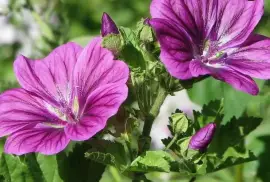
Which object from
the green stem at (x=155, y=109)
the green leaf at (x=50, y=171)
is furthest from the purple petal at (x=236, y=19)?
the green leaf at (x=50, y=171)

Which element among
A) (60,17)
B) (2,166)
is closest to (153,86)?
(2,166)

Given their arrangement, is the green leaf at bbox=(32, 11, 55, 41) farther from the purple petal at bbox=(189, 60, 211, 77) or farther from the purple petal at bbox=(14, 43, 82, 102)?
the purple petal at bbox=(189, 60, 211, 77)

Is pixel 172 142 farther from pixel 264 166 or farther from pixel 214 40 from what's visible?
pixel 264 166

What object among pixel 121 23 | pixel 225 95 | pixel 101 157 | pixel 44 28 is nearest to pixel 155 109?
pixel 101 157

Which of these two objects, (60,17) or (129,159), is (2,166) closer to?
(129,159)

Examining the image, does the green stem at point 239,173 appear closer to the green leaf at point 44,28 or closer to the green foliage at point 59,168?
the green foliage at point 59,168

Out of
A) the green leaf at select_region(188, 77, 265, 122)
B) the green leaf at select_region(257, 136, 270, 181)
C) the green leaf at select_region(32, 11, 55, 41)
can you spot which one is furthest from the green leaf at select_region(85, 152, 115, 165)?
the green leaf at select_region(32, 11, 55, 41)
